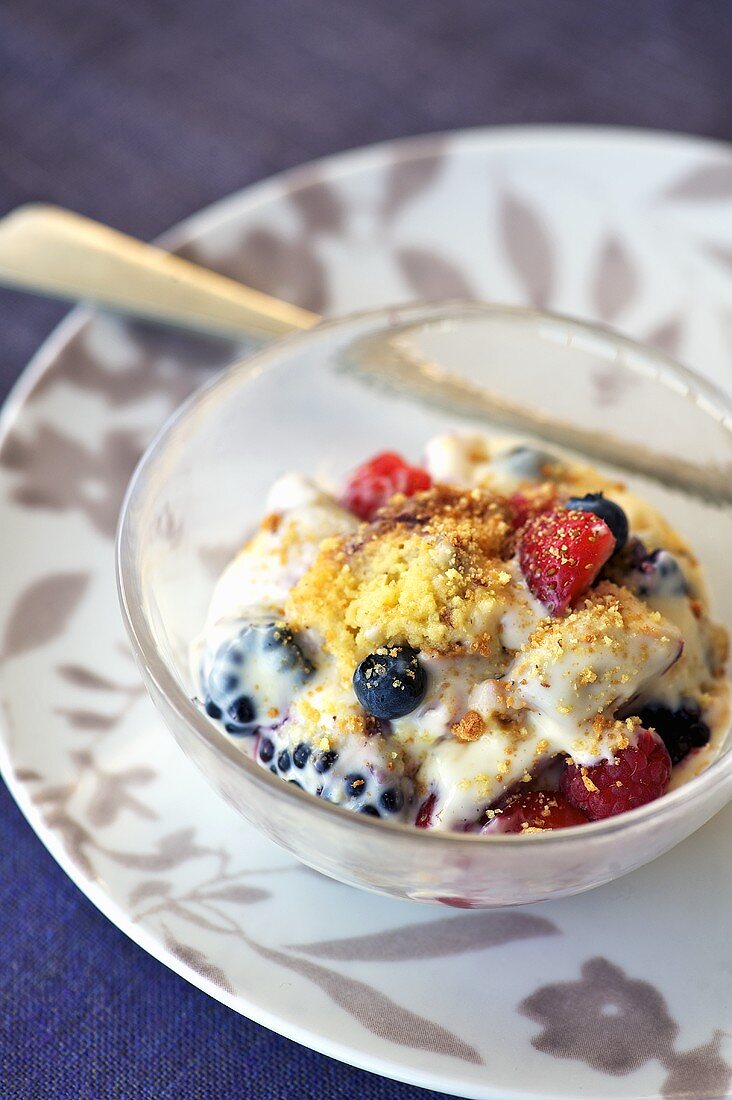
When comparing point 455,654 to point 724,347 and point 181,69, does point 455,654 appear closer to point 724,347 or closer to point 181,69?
point 724,347

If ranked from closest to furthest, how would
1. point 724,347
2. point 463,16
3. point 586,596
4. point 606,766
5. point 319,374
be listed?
point 606,766, point 586,596, point 319,374, point 724,347, point 463,16

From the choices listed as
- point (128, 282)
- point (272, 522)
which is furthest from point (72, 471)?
point (272, 522)

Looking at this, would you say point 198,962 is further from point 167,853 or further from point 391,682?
point 391,682

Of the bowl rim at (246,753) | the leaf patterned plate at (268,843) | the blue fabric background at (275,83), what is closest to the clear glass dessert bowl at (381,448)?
the bowl rim at (246,753)

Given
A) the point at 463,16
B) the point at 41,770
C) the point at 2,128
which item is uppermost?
Answer: the point at 463,16

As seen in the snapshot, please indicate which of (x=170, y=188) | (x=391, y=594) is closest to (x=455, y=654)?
(x=391, y=594)

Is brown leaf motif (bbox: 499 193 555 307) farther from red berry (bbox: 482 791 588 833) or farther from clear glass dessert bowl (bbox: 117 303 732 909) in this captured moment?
red berry (bbox: 482 791 588 833)
